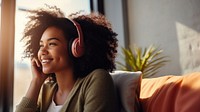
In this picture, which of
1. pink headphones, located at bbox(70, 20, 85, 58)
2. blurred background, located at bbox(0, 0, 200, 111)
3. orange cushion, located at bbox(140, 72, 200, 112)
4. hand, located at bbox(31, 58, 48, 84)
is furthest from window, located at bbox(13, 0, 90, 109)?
orange cushion, located at bbox(140, 72, 200, 112)

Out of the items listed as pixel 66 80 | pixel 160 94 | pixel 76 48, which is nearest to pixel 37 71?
pixel 66 80

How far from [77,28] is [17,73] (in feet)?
3.57

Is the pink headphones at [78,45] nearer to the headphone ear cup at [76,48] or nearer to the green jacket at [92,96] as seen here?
the headphone ear cup at [76,48]

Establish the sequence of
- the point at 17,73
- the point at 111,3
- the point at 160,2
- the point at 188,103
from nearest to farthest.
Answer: the point at 188,103, the point at 17,73, the point at 160,2, the point at 111,3

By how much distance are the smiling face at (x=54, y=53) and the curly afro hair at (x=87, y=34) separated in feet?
0.10

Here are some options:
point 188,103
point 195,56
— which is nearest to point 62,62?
point 188,103

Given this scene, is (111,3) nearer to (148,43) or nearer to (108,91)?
(148,43)

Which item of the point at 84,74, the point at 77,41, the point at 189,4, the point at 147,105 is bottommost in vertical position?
the point at 147,105

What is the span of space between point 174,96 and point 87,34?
1.81 ft

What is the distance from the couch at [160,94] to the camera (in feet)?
3.53

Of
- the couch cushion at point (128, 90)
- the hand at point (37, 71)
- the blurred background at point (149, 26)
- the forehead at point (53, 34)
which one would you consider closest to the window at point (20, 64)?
the blurred background at point (149, 26)

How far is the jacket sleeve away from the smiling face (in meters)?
0.24

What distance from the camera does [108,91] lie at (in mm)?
1133

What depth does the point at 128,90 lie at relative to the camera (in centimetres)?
125
